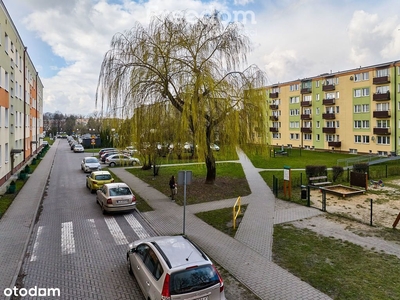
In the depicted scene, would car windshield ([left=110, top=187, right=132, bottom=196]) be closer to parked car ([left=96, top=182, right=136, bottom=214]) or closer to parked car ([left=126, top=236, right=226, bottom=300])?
parked car ([left=96, top=182, right=136, bottom=214])

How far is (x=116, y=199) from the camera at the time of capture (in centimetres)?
1317

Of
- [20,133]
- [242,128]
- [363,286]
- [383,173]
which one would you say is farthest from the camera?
[20,133]

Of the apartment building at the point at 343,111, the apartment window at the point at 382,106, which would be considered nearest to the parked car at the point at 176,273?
the apartment building at the point at 343,111

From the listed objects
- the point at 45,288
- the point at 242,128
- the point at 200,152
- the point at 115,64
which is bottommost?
the point at 45,288

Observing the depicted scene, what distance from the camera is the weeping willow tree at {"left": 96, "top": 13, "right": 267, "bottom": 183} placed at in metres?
15.4

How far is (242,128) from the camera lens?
16.3 m

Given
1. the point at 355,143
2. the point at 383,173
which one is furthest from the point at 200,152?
the point at 355,143

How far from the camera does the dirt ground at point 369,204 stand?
41.3 feet

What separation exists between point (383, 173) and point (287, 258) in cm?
1949

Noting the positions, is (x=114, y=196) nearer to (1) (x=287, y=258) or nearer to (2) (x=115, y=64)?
(2) (x=115, y=64)

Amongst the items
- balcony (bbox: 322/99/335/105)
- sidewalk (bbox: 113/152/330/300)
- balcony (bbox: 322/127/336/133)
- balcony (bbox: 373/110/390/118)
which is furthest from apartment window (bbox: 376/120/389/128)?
sidewalk (bbox: 113/152/330/300)

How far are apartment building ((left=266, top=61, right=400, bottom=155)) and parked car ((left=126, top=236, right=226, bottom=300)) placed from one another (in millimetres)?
25325

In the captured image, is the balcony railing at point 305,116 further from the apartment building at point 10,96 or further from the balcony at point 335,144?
the apartment building at point 10,96

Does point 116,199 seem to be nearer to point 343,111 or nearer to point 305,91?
point 343,111
